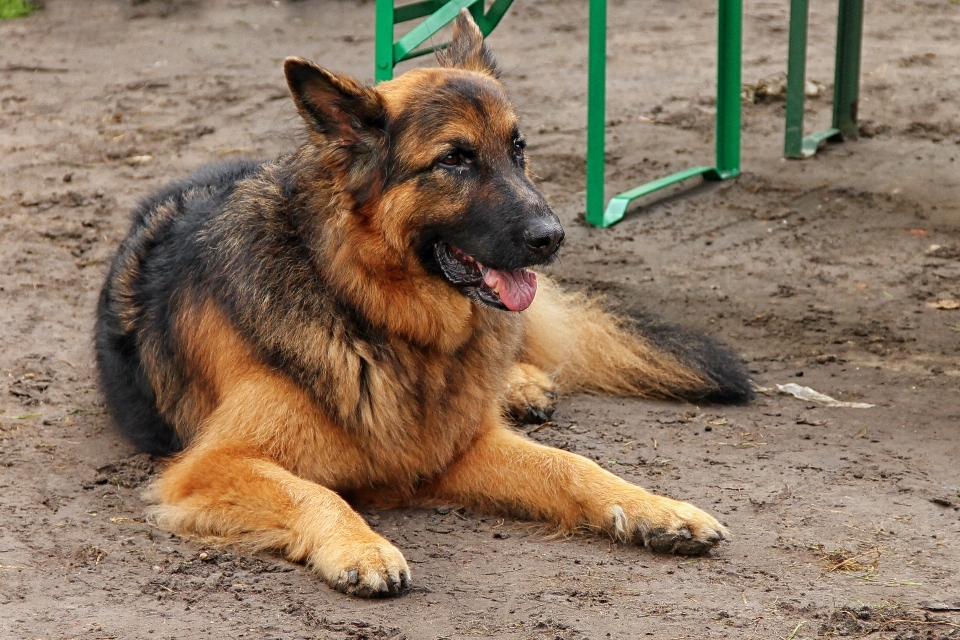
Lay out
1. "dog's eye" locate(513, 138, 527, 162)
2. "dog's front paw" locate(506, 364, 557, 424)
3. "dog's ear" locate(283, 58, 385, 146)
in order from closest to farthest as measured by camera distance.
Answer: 1. "dog's ear" locate(283, 58, 385, 146)
2. "dog's eye" locate(513, 138, 527, 162)
3. "dog's front paw" locate(506, 364, 557, 424)

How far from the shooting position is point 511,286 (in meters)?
4.41

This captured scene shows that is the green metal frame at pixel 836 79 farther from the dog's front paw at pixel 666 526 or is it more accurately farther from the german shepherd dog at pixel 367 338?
the dog's front paw at pixel 666 526

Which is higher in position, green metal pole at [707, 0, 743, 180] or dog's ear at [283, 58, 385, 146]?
dog's ear at [283, 58, 385, 146]

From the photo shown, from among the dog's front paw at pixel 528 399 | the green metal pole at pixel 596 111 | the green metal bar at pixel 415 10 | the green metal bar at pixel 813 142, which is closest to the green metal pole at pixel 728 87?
the green metal bar at pixel 813 142

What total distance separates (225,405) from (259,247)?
2.10ft

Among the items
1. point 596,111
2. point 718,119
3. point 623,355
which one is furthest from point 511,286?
point 718,119

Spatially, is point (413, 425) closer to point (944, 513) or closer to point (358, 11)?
point (944, 513)

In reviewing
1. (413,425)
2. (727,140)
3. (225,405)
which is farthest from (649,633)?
(727,140)

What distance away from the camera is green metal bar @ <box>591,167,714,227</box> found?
842cm

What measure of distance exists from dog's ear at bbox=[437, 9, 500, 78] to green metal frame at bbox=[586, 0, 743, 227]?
310 centimetres

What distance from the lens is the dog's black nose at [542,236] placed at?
4207 millimetres

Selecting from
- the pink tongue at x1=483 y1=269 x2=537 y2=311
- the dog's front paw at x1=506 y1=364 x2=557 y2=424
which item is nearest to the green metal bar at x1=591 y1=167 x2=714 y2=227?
the dog's front paw at x1=506 y1=364 x2=557 y2=424

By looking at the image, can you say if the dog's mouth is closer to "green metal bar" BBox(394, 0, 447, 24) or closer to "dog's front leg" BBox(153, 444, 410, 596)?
"dog's front leg" BBox(153, 444, 410, 596)

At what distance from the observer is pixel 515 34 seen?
12.9 meters
